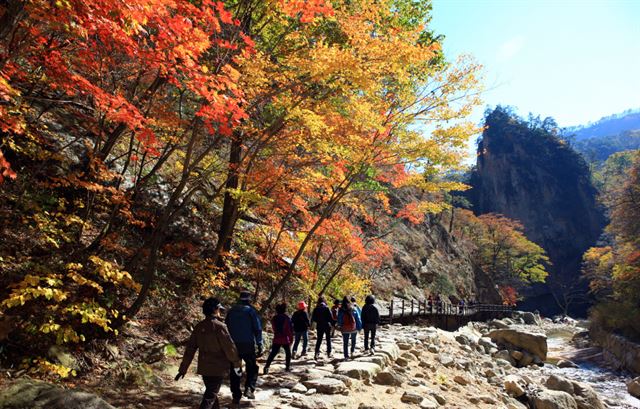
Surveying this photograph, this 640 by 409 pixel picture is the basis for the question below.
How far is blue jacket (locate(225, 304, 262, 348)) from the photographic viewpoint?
18.1 ft

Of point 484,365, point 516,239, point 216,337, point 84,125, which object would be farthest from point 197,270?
point 516,239

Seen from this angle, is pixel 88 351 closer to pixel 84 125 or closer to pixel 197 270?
pixel 197 270

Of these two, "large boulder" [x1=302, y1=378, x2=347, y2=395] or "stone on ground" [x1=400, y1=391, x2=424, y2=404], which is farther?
"stone on ground" [x1=400, y1=391, x2=424, y2=404]

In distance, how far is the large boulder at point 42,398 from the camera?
3.37m

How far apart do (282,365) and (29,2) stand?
23.5 ft

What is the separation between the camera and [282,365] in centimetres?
808

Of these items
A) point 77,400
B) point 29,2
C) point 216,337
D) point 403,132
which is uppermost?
point 403,132

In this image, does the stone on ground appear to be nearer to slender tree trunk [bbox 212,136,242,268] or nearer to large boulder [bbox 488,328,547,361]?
slender tree trunk [bbox 212,136,242,268]

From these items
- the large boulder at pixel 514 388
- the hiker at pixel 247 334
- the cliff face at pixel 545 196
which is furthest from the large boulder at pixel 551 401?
the cliff face at pixel 545 196

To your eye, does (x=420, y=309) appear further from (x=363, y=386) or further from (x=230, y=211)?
(x=363, y=386)

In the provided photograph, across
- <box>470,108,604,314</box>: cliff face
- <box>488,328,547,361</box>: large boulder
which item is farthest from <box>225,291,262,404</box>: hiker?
<box>470,108,604,314</box>: cliff face

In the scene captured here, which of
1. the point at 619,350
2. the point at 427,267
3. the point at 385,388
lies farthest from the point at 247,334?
the point at 427,267

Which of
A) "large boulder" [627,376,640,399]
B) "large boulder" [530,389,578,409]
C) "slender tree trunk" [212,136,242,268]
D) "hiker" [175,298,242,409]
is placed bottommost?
"large boulder" [627,376,640,399]

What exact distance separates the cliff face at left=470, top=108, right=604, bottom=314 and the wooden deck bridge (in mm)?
39908
